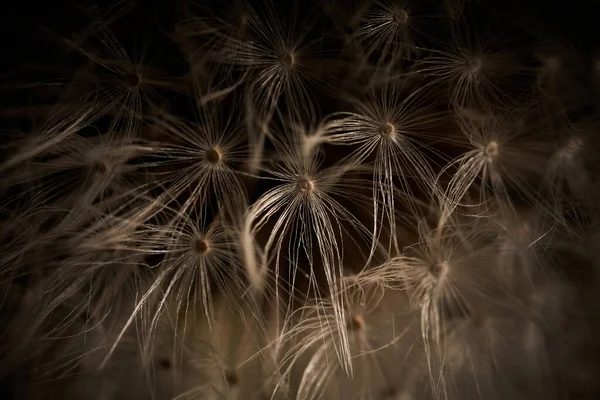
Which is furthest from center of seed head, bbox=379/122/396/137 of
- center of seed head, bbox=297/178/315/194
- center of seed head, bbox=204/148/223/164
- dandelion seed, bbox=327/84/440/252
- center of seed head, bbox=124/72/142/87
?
center of seed head, bbox=124/72/142/87

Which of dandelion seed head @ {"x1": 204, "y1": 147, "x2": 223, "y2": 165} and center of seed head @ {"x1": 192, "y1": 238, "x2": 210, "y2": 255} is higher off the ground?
dandelion seed head @ {"x1": 204, "y1": 147, "x2": 223, "y2": 165}

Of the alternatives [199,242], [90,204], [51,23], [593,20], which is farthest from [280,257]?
[593,20]

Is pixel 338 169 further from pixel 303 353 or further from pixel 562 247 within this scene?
pixel 562 247

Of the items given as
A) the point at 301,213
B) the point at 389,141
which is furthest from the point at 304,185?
the point at 389,141

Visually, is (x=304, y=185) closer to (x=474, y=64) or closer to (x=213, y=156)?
(x=213, y=156)

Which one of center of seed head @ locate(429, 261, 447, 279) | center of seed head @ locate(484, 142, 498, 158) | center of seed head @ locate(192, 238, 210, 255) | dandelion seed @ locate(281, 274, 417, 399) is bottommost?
dandelion seed @ locate(281, 274, 417, 399)

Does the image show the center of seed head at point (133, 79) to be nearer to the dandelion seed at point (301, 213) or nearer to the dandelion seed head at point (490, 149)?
the dandelion seed at point (301, 213)

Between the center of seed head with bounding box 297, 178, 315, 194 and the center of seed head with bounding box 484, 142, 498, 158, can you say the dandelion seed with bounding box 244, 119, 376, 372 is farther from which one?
the center of seed head with bounding box 484, 142, 498, 158
